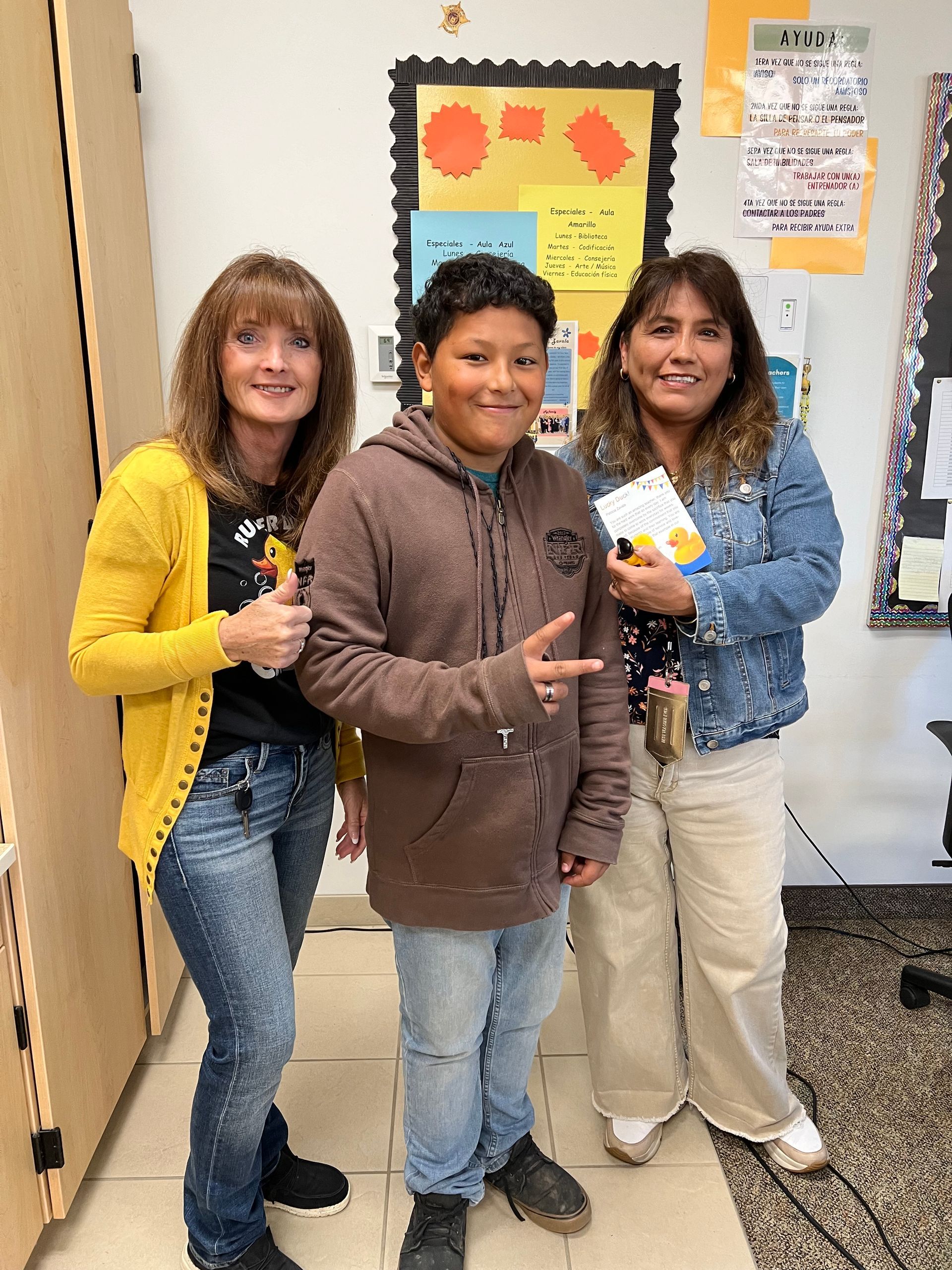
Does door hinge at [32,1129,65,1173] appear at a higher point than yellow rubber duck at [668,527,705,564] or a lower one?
lower

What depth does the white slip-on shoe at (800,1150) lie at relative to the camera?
1.64 metres

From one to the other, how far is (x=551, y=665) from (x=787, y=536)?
2.12 feet

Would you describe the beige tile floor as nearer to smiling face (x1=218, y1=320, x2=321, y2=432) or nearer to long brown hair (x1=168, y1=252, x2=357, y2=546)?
long brown hair (x1=168, y1=252, x2=357, y2=546)

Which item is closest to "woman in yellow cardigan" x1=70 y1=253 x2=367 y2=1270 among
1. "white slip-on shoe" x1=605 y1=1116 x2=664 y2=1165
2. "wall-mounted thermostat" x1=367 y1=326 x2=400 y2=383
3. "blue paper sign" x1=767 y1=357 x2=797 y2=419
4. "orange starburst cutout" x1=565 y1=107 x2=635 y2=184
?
"white slip-on shoe" x1=605 y1=1116 x2=664 y2=1165

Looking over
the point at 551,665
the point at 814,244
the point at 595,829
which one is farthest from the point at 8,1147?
the point at 814,244

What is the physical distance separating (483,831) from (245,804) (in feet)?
1.12

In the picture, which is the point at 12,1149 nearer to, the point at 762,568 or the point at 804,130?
the point at 762,568

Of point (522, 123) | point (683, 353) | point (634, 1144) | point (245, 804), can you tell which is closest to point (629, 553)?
point (683, 353)

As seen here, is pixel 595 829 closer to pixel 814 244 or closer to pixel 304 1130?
pixel 304 1130

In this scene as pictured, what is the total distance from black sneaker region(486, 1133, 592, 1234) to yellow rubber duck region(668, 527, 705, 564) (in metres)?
1.10

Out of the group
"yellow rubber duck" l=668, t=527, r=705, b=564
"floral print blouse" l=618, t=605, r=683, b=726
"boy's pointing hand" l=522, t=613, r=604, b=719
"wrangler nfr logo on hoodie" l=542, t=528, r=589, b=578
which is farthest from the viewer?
"floral print blouse" l=618, t=605, r=683, b=726

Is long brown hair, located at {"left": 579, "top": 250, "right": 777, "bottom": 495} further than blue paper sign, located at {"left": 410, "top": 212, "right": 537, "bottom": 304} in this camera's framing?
No

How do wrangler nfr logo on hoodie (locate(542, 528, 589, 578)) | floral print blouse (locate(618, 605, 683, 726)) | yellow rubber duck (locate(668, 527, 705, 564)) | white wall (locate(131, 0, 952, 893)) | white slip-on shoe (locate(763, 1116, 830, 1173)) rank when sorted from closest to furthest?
wrangler nfr logo on hoodie (locate(542, 528, 589, 578)) < yellow rubber duck (locate(668, 527, 705, 564)) < floral print blouse (locate(618, 605, 683, 726)) < white slip-on shoe (locate(763, 1116, 830, 1173)) < white wall (locate(131, 0, 952, 893))

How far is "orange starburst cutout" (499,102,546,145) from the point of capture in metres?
2.02
